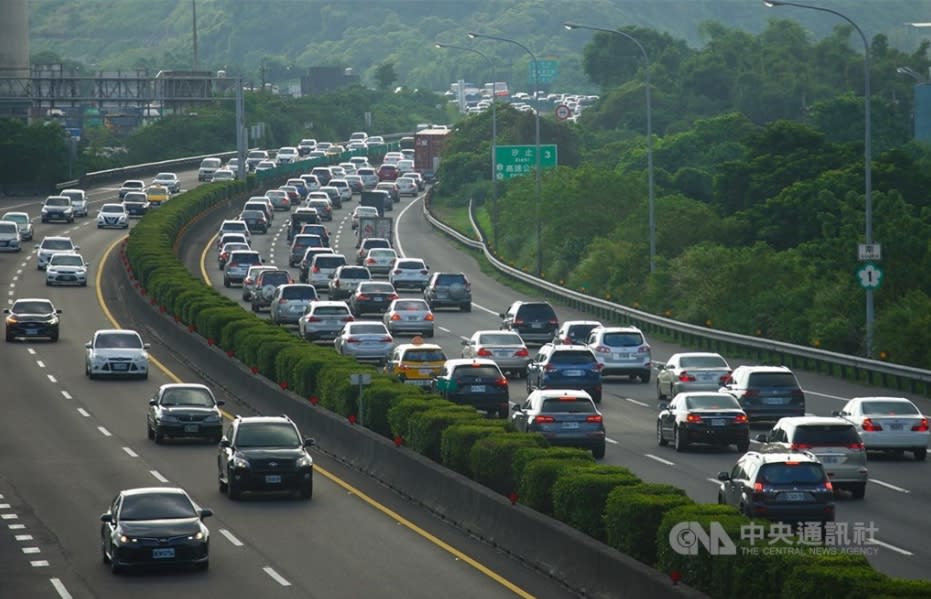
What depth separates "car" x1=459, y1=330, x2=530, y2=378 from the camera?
51.6 meters

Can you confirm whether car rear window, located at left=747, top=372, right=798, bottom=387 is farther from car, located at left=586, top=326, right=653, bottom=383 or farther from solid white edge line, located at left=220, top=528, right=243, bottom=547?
solid white edge line, located at left=220, top=528, right=243, bottom=547

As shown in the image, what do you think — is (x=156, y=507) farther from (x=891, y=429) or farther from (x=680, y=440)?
(x=891, y=429)

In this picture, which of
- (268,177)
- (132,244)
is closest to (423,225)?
(268,177)

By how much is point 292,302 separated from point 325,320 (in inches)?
212

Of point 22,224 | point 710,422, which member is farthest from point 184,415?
point 22,224

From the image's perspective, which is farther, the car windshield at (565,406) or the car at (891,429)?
the car windshield at (565,406)

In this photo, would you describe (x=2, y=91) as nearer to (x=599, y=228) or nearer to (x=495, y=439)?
(x=599, y=228)

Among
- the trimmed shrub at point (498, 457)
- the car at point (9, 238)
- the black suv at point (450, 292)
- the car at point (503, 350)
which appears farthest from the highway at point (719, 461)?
the car at point (9, 238)

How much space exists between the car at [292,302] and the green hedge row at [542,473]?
13.2ft

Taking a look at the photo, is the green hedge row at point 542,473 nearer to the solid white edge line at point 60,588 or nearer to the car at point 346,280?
the solid white edge line at point 60,588

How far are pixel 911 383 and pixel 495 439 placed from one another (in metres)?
20.6

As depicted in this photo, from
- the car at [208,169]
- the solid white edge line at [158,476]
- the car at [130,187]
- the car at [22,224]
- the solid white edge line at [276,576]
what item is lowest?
the solid white edge line at [158,476]

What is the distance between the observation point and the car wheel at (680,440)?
37.5 metres

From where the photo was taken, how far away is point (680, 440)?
37.6m
